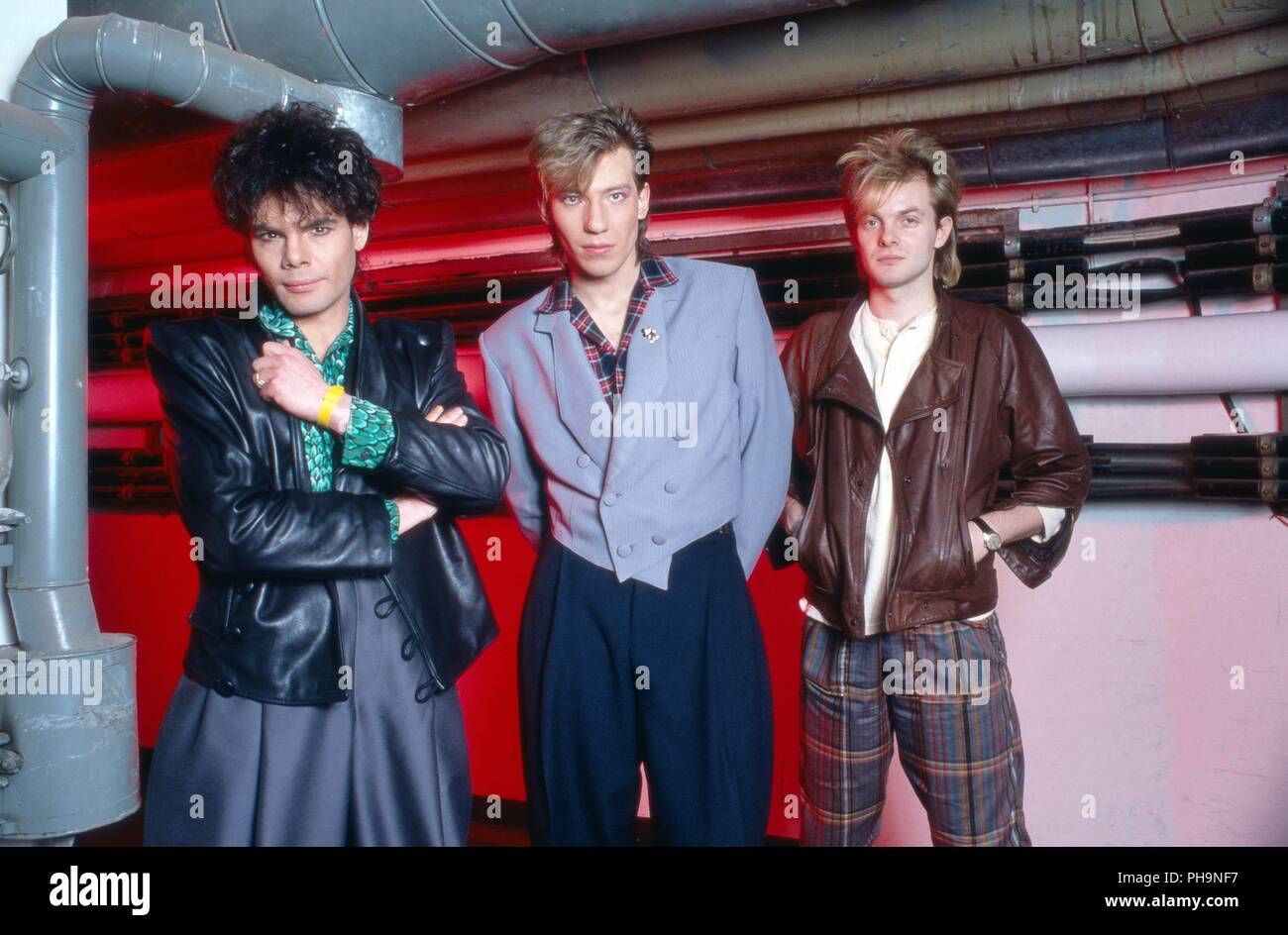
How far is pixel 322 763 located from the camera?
5.71 feet

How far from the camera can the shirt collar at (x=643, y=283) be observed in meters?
2.08

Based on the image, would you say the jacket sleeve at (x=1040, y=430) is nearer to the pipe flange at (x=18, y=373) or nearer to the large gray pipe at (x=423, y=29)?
the large gray pipe at (x=423, y=29)

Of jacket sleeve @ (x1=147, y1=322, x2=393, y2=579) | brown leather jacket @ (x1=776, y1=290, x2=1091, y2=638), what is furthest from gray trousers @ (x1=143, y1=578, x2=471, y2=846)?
brown leather jacket @ (x1=776, y1=290, x2=1091, y2=638)

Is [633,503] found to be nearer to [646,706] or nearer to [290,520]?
[646,706]

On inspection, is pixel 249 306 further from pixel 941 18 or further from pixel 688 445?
pixel 941 18

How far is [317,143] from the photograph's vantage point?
1.82m

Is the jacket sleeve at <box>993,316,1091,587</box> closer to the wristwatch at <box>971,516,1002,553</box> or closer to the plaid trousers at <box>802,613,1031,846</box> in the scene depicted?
the wristwatch at <box>971,516,1002,553</box>

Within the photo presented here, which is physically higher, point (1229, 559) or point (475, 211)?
point (475, 211)

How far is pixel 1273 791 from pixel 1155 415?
113cm

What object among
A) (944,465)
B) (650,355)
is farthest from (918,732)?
(650,355)

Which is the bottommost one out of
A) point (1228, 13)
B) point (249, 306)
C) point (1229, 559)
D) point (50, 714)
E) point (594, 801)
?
point (594, 801)

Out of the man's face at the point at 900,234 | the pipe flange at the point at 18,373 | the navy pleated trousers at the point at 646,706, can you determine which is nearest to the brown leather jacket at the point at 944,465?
the man's face at the point at 900,234

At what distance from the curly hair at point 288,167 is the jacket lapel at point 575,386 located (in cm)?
48

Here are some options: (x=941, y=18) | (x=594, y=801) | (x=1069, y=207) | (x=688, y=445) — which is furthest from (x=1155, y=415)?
(x=594, y=801)
